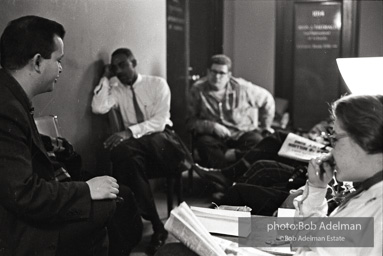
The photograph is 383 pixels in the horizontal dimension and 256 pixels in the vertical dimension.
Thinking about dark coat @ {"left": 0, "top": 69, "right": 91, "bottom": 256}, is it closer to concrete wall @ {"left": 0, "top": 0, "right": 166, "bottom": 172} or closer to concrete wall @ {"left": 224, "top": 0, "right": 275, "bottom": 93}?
concrete wall @ {"left": 0, "top": 0, "right": 166, "bottom": 172}

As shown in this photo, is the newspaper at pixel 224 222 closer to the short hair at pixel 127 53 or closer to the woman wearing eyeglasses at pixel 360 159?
the woman wearing eyeglasses at pixel 360 159

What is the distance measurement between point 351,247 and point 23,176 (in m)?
0.98

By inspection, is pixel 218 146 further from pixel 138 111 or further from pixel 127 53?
pixel 127 53

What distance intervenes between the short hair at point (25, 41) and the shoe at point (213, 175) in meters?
1.71

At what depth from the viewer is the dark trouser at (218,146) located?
3652 millimetres

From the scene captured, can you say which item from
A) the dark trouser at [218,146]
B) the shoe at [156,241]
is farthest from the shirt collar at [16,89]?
the dark trouser at [218,146]

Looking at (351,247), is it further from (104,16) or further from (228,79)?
(228,79)

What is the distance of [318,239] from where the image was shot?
4.50 ft

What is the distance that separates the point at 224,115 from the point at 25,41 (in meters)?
2.12

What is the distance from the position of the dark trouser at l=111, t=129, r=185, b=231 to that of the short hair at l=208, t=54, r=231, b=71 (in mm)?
860

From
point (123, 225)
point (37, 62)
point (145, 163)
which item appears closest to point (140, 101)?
point (145, 163)

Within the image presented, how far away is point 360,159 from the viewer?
1.30 meters

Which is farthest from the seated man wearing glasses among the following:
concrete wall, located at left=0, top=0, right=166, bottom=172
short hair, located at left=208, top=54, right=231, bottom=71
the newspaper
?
the newspaper

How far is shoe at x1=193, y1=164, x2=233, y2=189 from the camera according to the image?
344 centimetres
